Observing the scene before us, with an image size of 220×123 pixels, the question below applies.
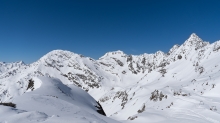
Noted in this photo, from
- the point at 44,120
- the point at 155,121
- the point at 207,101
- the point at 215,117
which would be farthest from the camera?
the point at 207,101

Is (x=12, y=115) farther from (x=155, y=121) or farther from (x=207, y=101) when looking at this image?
(x=207, y=101)

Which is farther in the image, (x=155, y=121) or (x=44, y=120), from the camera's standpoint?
(x=155, y=121)

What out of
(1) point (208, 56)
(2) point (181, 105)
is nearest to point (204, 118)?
(2) point (181, 105)

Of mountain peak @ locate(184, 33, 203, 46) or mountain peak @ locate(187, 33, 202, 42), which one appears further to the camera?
mountain peak @ locate(187, 33, 202, 42)

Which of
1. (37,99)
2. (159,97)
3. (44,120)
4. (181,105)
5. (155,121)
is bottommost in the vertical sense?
(44,120)

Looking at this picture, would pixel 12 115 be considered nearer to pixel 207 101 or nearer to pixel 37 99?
pixel 37 99

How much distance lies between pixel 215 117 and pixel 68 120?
1458 centimetres

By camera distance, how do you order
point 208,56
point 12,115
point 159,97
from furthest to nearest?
point 208,56, point 159,97, point 12,115

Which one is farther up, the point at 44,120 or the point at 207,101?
the point at 207,101

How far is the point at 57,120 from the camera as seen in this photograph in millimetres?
10227

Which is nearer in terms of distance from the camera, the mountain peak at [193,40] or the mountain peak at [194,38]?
the mountain peak at [193,40]

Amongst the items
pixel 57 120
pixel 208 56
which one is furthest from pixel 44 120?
pixel 208 56

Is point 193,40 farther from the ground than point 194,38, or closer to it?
closer to it

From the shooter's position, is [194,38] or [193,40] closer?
[193,40]
